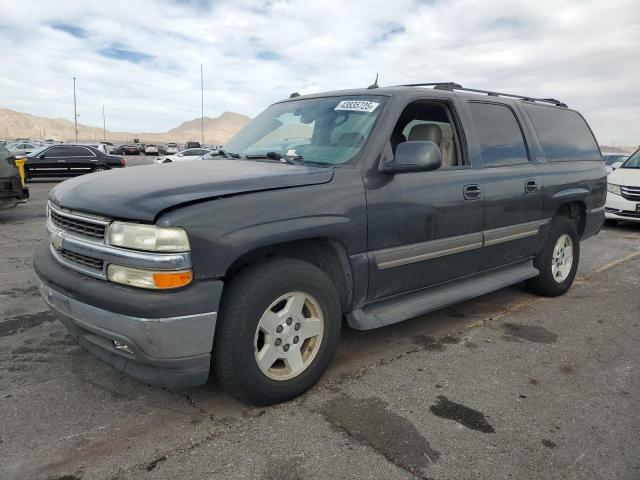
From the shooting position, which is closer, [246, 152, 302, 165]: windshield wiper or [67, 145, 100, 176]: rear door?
[246, 152, 302, 165]: windshield wiper

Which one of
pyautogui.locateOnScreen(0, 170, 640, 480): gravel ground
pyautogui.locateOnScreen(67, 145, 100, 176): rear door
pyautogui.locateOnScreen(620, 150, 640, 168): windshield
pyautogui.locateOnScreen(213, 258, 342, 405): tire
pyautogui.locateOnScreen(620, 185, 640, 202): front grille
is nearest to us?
pyautogui.locateOnScreen(0, 170, 640, 480): gravel ground

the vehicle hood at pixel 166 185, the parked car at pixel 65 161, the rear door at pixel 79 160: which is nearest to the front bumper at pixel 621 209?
the vehicle hood at pixel 166 185

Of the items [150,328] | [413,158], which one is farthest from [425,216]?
[150,328]

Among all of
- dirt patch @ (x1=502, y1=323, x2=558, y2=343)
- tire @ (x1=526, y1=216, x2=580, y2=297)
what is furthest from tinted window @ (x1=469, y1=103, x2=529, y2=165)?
dirt patch @ (x1=502, y1=323, x2=558, y2=343)

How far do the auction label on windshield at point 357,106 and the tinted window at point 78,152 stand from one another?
18.3 m

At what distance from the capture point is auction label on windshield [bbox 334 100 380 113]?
3473 mm

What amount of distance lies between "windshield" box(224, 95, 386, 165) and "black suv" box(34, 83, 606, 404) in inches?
0.6

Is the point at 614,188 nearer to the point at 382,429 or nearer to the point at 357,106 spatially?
the point at 357,106

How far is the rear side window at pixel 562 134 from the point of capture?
482 cm

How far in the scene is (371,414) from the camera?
2.76 metres

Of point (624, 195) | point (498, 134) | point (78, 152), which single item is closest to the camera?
point (498, 134)

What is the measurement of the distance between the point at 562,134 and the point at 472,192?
2014mm

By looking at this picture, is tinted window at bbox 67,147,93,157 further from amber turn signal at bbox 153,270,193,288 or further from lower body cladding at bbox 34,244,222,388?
amber turn signal at bbox 153,270,193,288

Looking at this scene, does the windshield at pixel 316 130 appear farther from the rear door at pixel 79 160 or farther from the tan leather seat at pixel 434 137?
the rear door at pixel 79 160
